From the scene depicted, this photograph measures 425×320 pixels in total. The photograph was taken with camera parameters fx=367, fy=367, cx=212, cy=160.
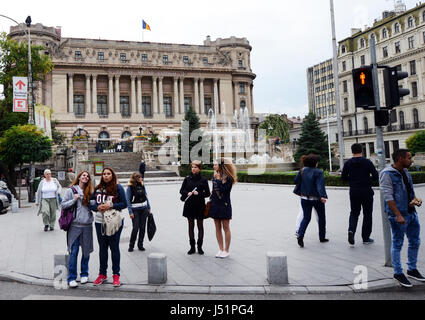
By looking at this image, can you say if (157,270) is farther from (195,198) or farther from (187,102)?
(187,102)

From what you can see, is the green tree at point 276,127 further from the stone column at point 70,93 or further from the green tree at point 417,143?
the green tree at point 417,143

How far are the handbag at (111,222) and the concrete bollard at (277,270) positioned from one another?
2403mm

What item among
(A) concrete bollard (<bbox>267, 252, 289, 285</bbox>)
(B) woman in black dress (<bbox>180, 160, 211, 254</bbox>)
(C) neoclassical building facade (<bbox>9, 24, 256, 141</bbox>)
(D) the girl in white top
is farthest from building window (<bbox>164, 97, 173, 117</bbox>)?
(A) concrete bollard (<bbox>267, 252, 289, 285</bbox>)

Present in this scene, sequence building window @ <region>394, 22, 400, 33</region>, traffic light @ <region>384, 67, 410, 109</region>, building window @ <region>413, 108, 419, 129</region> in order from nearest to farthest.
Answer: traffic light @ <region>384, 67, 410, 109</region>, building window @ <region>413, 108, 419, 129</region>, building window @ <region>394, 22, 400, 33</region>

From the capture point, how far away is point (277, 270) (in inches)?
217

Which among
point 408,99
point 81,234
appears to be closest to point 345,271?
point 81,234

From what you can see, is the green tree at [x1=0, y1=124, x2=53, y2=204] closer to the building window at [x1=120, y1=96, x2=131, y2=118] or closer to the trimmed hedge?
the trimmed hedge

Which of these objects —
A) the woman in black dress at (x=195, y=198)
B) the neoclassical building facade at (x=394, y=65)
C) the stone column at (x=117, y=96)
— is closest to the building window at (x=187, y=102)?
the stone column at (x=117, y=96)

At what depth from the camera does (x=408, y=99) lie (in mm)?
50906

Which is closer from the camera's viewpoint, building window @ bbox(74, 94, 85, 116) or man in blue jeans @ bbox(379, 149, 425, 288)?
man in blue jeans @ bbox(379, 149, 425, 288)

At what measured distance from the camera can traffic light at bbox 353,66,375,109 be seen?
6.40 meters

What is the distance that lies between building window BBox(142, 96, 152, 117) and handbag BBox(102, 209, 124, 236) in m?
62.4
